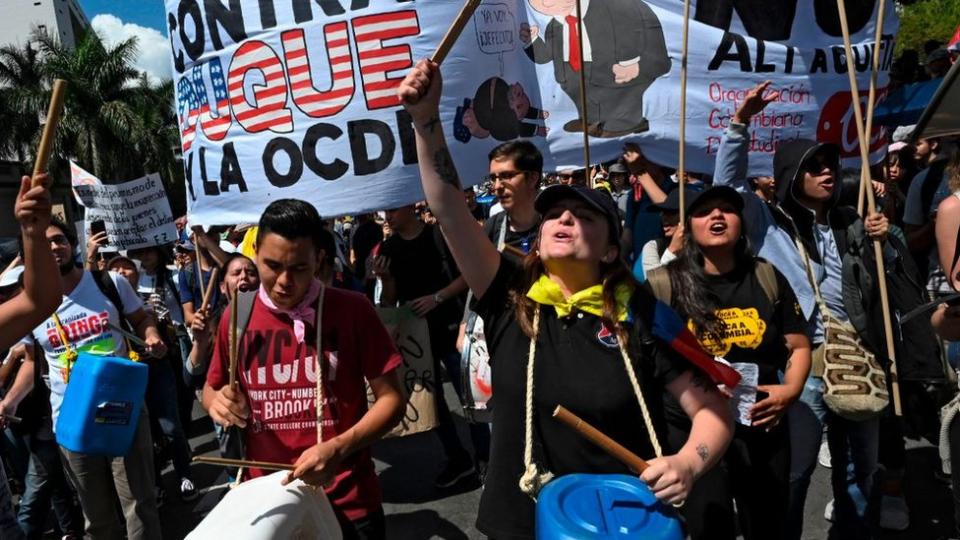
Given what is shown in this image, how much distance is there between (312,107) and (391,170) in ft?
1.66

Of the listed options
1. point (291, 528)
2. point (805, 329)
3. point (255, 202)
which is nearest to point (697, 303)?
point (805, 329)

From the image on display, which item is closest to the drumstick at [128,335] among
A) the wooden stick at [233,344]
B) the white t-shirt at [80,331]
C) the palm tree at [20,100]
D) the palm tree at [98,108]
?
the white t-shirt at [80,331]

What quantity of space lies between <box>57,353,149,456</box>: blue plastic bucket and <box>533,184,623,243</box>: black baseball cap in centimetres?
219

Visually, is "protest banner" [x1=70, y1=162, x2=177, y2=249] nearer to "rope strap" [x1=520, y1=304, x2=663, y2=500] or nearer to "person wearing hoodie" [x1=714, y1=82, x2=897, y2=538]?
"person wearing hoodie" [x1=714, y1=82, x2=897, y2=538]

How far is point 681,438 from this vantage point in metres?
2.63

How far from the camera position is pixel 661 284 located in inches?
112

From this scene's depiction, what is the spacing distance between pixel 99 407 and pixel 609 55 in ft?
11.0

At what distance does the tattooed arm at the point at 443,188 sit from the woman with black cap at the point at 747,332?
102 centimetres

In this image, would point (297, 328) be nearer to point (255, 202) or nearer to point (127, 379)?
point (127, 379)

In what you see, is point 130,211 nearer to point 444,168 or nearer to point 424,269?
point 424,269

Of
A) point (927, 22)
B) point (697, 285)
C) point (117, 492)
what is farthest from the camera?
point (927, 22)

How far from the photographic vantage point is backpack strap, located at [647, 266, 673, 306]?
280cm

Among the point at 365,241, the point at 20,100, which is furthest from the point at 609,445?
the point at 20,100

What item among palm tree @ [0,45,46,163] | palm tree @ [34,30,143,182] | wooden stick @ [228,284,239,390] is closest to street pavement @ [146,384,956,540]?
wooden stick @ [228,284,239,390]
